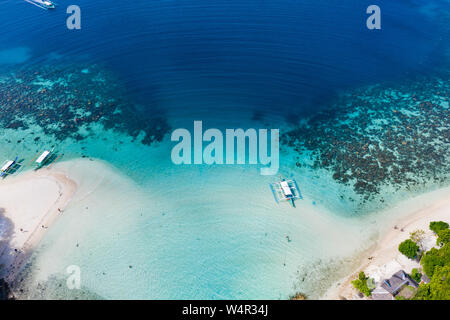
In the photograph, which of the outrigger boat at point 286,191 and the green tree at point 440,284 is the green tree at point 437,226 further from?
the outrigger boat at point 286,191

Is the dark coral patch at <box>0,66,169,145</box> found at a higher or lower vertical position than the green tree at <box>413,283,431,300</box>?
higher

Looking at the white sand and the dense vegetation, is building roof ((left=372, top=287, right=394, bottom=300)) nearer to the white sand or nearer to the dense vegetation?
the dense vegetation

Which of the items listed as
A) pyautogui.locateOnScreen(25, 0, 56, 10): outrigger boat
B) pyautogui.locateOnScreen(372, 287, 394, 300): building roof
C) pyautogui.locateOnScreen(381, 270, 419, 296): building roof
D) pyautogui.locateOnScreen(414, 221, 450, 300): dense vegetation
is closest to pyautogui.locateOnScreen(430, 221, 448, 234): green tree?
pyautogui.locateOnScreen(414, 221, 450, 300): dense vegetation

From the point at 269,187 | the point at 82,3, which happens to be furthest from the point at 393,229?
the point at 82,3

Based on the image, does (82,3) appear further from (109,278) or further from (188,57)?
(109,278)

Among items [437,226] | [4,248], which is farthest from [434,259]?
[4,248]

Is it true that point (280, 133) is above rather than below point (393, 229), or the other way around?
above

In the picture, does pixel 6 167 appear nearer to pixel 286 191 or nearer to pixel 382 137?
pixel 286 191
